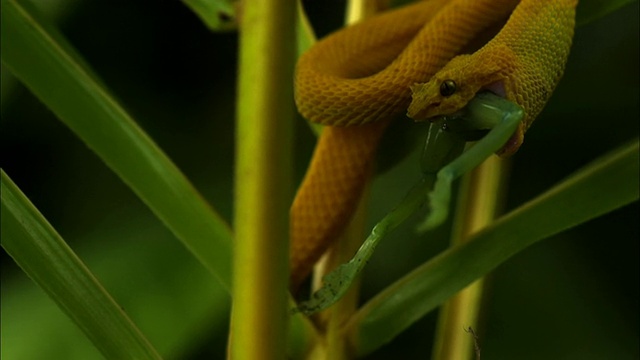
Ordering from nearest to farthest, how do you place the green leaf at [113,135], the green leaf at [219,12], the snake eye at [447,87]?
the snake eye at [447,87], the green leaf at [113,135], the green leaf at [219,12]

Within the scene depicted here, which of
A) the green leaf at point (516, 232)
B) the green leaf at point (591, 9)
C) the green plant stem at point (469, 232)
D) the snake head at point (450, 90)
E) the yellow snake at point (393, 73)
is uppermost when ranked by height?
the snake head at point (450, 90)

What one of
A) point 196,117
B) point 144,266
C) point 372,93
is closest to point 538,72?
point 372,93

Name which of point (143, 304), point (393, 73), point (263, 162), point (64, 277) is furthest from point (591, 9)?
point (143, 304)

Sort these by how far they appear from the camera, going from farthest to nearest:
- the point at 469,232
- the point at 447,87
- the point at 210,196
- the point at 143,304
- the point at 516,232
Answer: the point at 210,196
the point at 143,304
the point at 469,232
the point at 516,232
the point at 447,87

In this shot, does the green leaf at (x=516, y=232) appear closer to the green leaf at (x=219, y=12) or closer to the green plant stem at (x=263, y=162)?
the green plant stem at (x=263, y=162)

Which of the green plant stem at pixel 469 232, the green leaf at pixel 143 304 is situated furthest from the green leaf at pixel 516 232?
the green leaf at pixel 143 304

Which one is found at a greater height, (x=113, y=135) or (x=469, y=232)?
(x=113, y=135)

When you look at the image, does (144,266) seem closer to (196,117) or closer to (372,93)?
(196,117)

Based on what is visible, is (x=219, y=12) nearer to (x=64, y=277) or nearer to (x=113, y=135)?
(x=113, y=135)
